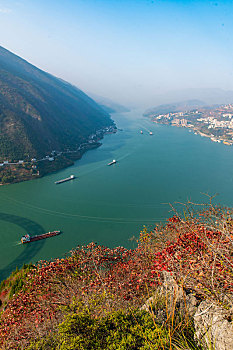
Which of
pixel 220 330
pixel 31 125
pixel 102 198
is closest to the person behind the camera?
pixel 220 330

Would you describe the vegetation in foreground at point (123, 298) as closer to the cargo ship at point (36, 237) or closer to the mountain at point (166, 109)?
the cargo ship at point (36, 237)

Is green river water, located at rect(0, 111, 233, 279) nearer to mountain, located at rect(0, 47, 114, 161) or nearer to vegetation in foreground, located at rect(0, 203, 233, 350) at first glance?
mountain, located at rect(0, 47, 114, 161)

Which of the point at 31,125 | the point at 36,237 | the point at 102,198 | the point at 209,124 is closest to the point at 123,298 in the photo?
the point at 36,237

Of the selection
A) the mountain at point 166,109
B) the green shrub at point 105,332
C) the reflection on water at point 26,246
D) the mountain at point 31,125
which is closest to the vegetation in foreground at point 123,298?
the green shrub at point 105,332

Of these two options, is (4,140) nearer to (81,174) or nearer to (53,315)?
(81,174)

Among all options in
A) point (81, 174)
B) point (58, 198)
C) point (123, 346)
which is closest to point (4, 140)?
point (81, 174)

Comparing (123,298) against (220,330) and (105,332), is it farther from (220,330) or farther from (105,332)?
(220,330)
